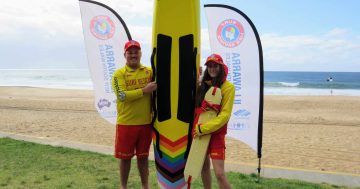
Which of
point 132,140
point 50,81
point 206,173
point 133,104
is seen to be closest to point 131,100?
point 133,104

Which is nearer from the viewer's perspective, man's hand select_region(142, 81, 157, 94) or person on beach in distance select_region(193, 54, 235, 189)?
person on beach in distance select_region(193, 54, 235, 189)

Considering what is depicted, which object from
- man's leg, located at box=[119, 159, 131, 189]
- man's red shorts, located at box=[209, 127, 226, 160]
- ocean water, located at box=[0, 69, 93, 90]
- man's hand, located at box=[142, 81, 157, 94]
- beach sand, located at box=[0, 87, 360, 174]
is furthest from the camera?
ocean water, located at box=[0, 69, 93, 90]

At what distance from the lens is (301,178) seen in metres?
4.74

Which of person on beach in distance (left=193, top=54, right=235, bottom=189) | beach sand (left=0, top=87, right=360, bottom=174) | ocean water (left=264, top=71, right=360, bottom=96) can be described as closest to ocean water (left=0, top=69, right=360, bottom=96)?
ocean water (left=264, top=71, right=360, bottom=96)

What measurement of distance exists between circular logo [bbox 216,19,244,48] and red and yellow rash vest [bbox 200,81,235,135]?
146 cm

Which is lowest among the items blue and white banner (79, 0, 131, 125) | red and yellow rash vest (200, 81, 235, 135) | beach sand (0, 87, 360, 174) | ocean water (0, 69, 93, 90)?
ocean water (0, 69, 93, 90)

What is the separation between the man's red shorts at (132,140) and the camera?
11.6 ft

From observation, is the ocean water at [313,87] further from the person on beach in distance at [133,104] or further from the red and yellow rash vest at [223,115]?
the red and yellow rash vest at [223,115]

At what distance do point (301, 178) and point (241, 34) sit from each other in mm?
2093

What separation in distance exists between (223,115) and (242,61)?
1.60 m

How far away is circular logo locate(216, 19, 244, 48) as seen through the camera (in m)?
4.57

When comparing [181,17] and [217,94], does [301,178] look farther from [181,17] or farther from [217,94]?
[181,17]

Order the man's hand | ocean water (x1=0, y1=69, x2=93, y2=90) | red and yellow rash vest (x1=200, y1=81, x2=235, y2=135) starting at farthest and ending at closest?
ocean water (x1=0, y1=69, x2=93, y2=90), the man's hand, red and yellow rash vest (x1=200, y1=81, x2=235, y2=135)

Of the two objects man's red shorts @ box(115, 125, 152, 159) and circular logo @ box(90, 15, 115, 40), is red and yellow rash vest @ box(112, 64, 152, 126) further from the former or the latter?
circular logo @ box(90, 15, 115, 40)
